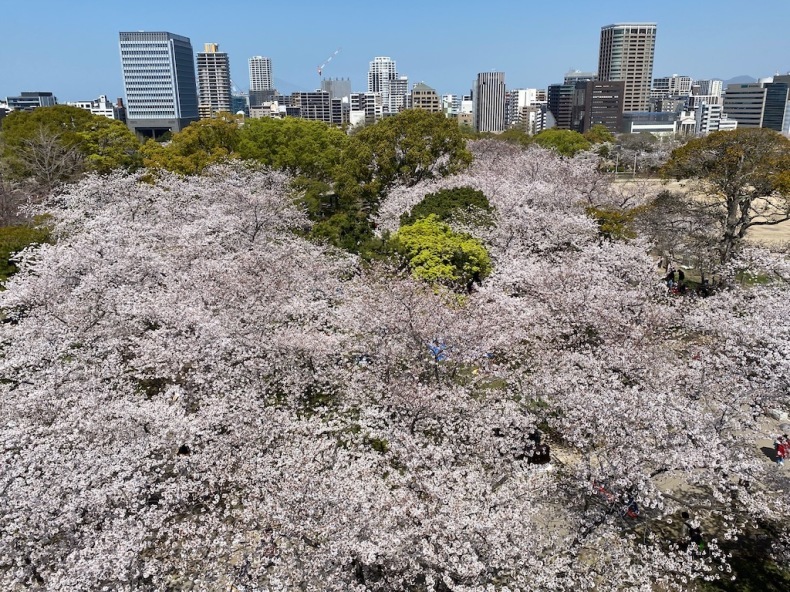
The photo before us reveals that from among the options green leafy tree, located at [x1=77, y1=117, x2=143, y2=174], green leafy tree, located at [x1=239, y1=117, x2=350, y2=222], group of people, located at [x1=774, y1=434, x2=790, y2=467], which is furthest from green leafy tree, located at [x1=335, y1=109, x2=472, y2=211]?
group of people, located at [x1=774, y1=434, x2=790, y2=467]

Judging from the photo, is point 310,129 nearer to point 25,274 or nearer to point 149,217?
point 149,217

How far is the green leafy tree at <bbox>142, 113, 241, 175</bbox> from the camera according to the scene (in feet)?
115

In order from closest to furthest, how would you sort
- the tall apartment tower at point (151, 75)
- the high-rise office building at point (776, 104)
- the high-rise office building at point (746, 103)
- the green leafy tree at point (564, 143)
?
the green leafy tree at point (564, 143) → the tall apartment tower at point (151, 75) → the high-rise office building at point (776, 104) → the high-rise office building at point (746, 103)

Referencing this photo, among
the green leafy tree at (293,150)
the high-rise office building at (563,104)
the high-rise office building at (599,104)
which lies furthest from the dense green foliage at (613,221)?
the high-rise office building at (563,104)

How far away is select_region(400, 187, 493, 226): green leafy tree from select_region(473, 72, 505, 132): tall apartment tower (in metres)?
179

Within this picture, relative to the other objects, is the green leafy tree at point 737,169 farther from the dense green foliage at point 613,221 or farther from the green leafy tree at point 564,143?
the green leafy tree at point 564,143

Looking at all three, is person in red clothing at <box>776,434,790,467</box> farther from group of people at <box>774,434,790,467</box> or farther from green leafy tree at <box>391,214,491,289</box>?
green leafy tree at <box>391,214,491,289</box>

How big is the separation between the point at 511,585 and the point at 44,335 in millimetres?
14384

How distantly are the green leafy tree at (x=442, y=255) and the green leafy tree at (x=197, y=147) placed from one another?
59.7 ft

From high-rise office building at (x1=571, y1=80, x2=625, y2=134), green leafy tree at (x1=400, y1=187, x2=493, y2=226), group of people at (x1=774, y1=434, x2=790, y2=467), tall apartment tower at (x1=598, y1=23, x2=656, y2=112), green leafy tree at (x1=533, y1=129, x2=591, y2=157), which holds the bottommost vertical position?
group of people at (x1=774, y1=434, x2=790, y2=467)

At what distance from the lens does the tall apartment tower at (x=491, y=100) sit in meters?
194

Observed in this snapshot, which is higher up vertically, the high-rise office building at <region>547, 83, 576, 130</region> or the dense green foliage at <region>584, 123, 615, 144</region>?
the high-rise office building at <region>547, 83, 576, 130</region>

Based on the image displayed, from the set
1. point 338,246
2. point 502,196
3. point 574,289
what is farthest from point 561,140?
point 574,289

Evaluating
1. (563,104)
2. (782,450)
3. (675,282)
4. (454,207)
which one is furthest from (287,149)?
(563,104)
